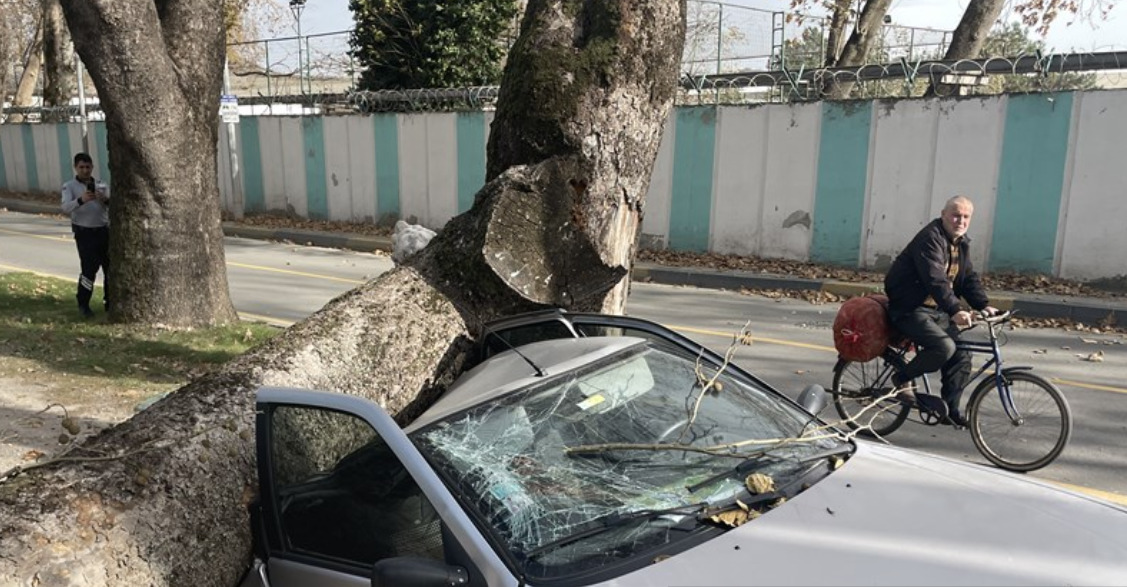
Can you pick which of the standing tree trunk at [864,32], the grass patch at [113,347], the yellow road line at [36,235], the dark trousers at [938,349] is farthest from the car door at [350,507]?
the yellow road line at [36,235]

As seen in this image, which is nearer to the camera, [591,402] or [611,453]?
[611,453]

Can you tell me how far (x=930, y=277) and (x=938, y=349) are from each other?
0.48 metres

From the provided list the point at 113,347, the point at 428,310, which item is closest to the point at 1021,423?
the point at 428,310

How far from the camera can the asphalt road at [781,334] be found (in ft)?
18.8

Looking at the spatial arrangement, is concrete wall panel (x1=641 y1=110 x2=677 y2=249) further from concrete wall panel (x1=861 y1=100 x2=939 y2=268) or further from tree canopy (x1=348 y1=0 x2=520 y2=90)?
tree canopy (x1=348 y1=0 x2=520 y2=90)

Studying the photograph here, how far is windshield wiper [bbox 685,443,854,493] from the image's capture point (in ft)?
8.52

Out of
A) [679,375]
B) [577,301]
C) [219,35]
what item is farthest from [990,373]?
[219,35]

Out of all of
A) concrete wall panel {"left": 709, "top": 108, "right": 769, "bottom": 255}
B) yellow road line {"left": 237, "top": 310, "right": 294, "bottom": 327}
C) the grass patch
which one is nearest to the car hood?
the grass patch

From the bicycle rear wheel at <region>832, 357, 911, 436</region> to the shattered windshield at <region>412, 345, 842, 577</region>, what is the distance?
3.11m

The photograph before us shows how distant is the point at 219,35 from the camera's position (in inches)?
345

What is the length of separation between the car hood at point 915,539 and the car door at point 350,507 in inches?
19.3

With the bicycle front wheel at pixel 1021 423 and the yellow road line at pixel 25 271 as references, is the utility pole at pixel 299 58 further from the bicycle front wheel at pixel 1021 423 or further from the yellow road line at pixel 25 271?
the bicycle front wheel at pixel 1021 423

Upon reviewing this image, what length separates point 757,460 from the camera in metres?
2.76

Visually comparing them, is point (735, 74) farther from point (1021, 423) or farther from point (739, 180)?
point (1021, 423)
